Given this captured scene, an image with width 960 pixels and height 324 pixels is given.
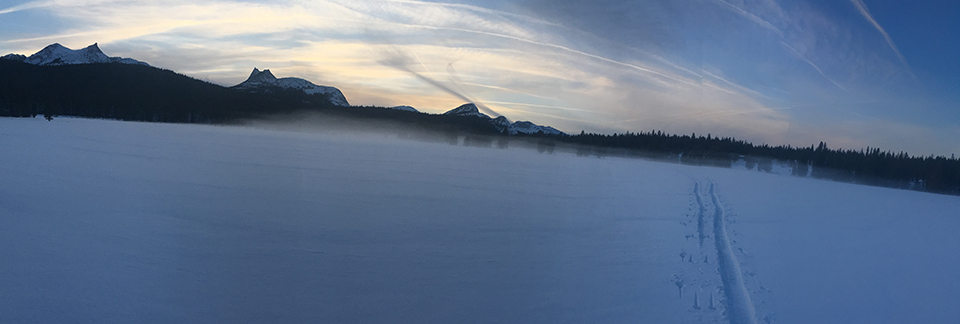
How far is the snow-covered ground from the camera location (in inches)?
156

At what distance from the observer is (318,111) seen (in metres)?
77.2

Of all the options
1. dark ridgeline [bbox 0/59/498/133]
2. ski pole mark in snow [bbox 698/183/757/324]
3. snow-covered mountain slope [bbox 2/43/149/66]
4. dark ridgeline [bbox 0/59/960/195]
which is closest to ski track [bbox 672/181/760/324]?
ski pole mark in snow [bbox 698/183/757/324]

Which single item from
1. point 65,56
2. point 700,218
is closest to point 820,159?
point 700,218

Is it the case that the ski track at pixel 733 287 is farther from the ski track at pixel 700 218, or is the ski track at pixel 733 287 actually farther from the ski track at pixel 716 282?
the ski track at pixel 700 218

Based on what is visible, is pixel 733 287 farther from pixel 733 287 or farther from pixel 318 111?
pixel 318 111

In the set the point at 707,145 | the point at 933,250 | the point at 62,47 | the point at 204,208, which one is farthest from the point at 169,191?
the point at 62,47

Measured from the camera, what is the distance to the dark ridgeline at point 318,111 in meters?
50.2

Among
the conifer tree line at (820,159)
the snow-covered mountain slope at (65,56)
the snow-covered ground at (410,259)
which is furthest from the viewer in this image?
the snow-covered mountain slope at (65,56)

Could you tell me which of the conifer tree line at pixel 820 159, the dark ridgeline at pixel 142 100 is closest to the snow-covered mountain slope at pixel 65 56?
the dark ridgeline at pixel 142 100

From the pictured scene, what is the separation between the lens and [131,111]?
196 feet

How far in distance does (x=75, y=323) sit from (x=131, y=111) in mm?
70585

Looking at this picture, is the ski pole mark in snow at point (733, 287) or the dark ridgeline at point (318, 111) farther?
the dark ridgeline at point (318, 111)

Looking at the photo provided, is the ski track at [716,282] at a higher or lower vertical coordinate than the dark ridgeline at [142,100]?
lower

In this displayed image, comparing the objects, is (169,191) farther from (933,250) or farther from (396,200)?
(933,250)
